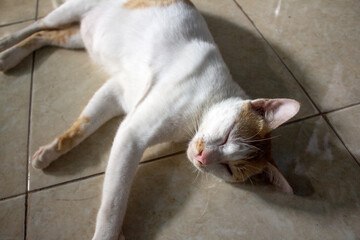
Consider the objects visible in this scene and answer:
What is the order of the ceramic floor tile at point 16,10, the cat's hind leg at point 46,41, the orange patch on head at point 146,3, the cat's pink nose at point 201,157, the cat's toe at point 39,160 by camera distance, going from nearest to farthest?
Result: the cat's pink nose at point 201,157
the cat's toe at point 39,160
the orange patch on head at point 146,3
the cat's hind leg at point 46,41
the ceramic floor tile at point 16,10

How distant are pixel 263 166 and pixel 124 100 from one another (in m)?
0.66

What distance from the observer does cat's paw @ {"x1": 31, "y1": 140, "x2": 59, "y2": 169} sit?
105 cm

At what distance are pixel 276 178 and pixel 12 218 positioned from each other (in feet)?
3.22

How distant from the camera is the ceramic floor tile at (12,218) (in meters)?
0.94

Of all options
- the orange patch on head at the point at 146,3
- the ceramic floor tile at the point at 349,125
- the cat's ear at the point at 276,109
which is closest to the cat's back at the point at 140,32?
the orange patch on head at the point at 146,3

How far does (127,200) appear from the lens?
0.95 meters

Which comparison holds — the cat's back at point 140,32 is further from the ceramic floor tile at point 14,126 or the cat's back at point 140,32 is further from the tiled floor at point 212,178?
the ceramic floor tile at point 14,126

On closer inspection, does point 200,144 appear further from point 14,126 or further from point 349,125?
point 14,126

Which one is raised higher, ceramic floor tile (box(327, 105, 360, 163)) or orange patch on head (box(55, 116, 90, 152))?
orange patch on head (box(55, 116, 90, 152))

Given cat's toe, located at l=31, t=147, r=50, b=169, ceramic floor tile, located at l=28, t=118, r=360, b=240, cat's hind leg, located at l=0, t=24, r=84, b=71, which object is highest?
cat's hind leg, located at l=0, t=24, r=84, b=71

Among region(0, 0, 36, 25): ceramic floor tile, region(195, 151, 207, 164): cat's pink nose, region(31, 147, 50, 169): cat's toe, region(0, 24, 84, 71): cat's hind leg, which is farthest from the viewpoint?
region(0, 0, 36, 25): ceramic floor tile

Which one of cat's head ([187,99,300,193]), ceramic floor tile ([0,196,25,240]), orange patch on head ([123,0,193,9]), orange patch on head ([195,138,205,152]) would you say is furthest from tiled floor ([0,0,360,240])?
orange patch on head ([123,0,193,9])

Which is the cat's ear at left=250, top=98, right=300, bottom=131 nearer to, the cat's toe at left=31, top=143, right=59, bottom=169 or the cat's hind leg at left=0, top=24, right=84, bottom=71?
the cat's toe at left=31, top=143, right=59, bottom=169

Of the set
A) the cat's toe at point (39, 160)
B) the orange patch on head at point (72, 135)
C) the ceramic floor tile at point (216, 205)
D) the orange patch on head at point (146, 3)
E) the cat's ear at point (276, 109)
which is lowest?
the ceramic floor tile at point (216, 205)
